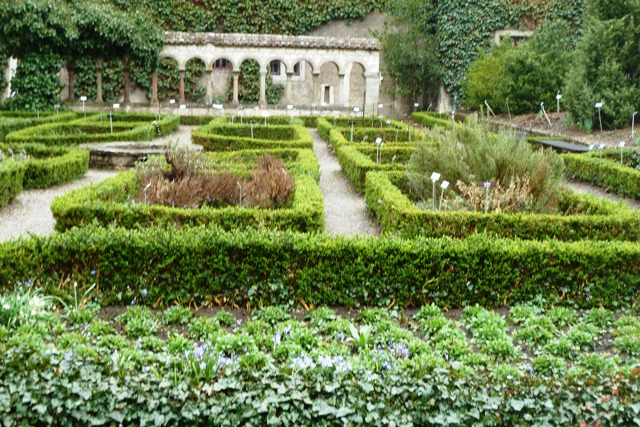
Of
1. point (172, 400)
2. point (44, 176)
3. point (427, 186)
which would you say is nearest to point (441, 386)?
point (172, 400)

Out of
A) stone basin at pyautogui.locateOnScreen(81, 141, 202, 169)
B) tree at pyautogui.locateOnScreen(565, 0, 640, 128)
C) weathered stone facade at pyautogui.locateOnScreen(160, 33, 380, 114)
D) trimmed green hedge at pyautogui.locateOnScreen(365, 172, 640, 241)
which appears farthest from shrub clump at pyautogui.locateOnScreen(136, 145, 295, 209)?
weathered stone facade at pyautogui.locateOnScreen(160, 33, 380, 114)

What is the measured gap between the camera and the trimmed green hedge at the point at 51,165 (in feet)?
33.0

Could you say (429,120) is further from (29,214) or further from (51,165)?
(29,214)

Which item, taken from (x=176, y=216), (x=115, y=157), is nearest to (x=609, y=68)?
(x=115, y=157)

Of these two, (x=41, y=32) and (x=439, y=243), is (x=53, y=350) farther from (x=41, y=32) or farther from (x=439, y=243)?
(x=41, y=32)

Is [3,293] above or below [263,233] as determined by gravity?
below

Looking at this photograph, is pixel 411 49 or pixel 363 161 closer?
pixel 363 161

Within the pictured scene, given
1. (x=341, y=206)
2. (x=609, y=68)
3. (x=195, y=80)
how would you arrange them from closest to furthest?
(x=341, y=206)
(x=609, y=68)
(x=195, y=80)

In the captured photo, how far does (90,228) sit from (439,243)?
108 inches

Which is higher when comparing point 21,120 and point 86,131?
point 21,120

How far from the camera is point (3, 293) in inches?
203

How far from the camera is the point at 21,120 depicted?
1642 cm

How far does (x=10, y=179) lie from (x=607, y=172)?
8.37 m

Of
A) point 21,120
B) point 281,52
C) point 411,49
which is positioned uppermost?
point 411,49
